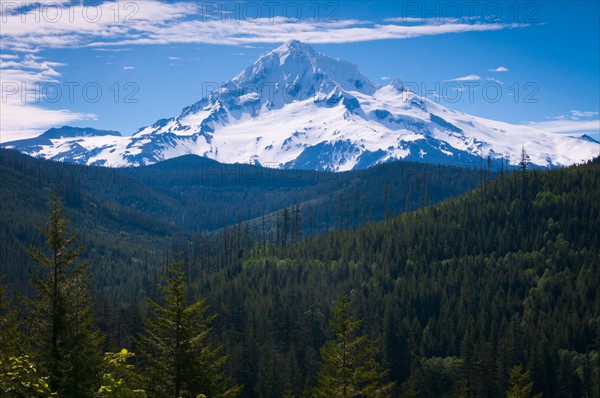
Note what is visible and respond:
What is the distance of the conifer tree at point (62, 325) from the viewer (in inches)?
1136

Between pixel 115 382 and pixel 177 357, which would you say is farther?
pixel 177 357

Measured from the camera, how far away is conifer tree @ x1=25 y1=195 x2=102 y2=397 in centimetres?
2884

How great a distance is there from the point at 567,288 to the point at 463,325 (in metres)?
26.2

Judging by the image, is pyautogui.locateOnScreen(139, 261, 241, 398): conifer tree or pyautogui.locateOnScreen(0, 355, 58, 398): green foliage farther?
pyautogui.locateOnScreen(139, 261, 241, 398): conifer tree

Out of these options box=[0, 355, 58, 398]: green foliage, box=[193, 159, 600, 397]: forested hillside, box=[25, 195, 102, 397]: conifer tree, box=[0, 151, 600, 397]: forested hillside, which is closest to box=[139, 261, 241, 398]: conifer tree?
box=[25, 195, 102, 397]: conifer tree

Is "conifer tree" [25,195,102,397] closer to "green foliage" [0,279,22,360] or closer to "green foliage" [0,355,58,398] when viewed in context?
"green foliage" [0,279,22,360]

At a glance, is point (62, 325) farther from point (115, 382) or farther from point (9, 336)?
point (9, 336)

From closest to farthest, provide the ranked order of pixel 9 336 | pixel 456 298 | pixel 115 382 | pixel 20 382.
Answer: pixel 20 382 → pixel 115 382 → pixel 9 336 → pixel 456 298

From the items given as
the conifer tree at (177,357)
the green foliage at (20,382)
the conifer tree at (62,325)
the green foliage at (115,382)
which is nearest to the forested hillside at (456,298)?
the conifer tree at (177,357)

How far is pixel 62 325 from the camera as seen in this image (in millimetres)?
30234

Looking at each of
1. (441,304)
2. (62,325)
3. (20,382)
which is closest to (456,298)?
(441,304)

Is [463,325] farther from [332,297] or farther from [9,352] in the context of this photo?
[9,352]

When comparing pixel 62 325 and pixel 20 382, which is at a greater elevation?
pixel 20 382

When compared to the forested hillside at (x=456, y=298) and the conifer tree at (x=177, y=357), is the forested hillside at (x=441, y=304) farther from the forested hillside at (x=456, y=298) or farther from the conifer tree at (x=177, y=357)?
the conifer tree at (x=177, y=357)
